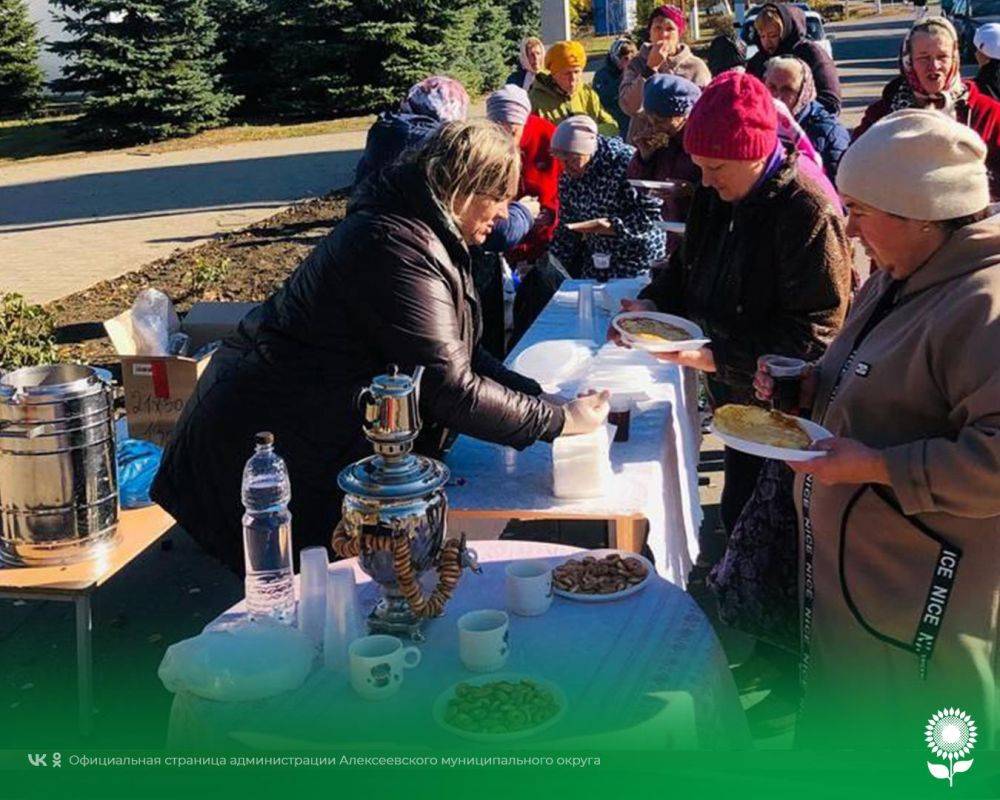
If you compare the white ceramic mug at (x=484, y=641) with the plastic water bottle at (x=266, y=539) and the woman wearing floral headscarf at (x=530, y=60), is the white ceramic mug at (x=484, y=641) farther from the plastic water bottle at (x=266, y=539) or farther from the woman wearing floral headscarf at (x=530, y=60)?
the woman wearing floral headscarf at (x=530, y=60)

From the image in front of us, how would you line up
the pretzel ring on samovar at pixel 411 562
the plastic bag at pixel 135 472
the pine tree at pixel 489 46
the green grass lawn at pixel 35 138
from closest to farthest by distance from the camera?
the pretzel ring on samovar at pixel 411 562 → the plastic bag at pixel 135 472 → the green grass lawn at pixel 35 138 → the pine tree at pixel 489 46

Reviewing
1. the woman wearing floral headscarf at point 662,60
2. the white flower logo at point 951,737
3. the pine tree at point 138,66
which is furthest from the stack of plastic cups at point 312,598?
the pine tree at point 138,66

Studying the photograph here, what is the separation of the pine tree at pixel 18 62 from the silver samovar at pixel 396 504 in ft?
75.0

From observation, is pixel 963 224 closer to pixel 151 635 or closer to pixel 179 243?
pixel 151 635

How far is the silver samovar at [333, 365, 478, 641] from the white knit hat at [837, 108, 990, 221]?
3.33 feet

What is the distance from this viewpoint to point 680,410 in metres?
4.14

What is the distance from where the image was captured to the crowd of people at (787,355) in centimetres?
233

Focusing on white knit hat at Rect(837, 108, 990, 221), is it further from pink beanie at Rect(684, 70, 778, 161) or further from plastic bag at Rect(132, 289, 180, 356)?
plastic bag at Rect(132, 289, 180, 356)

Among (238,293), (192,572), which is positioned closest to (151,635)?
(192,572)

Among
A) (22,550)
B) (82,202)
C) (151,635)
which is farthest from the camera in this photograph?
(82,202)

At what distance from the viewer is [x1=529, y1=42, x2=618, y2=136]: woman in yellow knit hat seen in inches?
349

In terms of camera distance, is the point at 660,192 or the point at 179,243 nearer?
the point at 660,192

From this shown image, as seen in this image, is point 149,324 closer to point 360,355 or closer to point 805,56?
point 360,355

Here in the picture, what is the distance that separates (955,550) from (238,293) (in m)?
7.38
